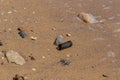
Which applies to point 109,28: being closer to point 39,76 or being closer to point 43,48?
point 43,48

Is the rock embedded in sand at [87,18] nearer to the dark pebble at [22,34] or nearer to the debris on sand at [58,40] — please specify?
the debris on sand at [58,40]

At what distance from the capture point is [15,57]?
3.91 m

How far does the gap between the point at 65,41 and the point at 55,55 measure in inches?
11.5

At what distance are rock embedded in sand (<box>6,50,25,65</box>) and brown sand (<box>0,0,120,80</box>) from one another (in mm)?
50

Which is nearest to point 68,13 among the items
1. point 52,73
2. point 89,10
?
point 89,10

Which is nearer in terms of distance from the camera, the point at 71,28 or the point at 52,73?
the point at 52,73

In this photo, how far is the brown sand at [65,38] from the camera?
150 inches

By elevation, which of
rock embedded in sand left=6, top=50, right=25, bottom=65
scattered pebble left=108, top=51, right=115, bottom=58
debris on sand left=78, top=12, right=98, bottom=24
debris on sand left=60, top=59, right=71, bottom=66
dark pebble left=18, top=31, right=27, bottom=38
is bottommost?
scattered pebble left=108, top=51, right=115, bottom=58

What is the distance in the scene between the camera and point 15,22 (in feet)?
14.8

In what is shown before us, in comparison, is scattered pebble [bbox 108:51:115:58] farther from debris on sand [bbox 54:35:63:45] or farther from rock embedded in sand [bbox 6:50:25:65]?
rock embedded in sand [bbox 6:50:25:65]

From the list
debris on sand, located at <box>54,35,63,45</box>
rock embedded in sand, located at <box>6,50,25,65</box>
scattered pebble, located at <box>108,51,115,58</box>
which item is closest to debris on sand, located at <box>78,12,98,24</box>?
debris on sand, located at <box>54,35,63,45</box>

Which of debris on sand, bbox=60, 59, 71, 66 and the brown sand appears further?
debris on sand, bbox=60, 59, 71, 66

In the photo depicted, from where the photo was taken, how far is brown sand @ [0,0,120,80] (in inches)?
150

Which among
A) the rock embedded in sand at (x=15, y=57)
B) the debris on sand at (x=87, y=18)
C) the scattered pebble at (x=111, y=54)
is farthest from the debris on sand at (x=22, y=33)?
the scattered pebble at (x=111, y=54)
